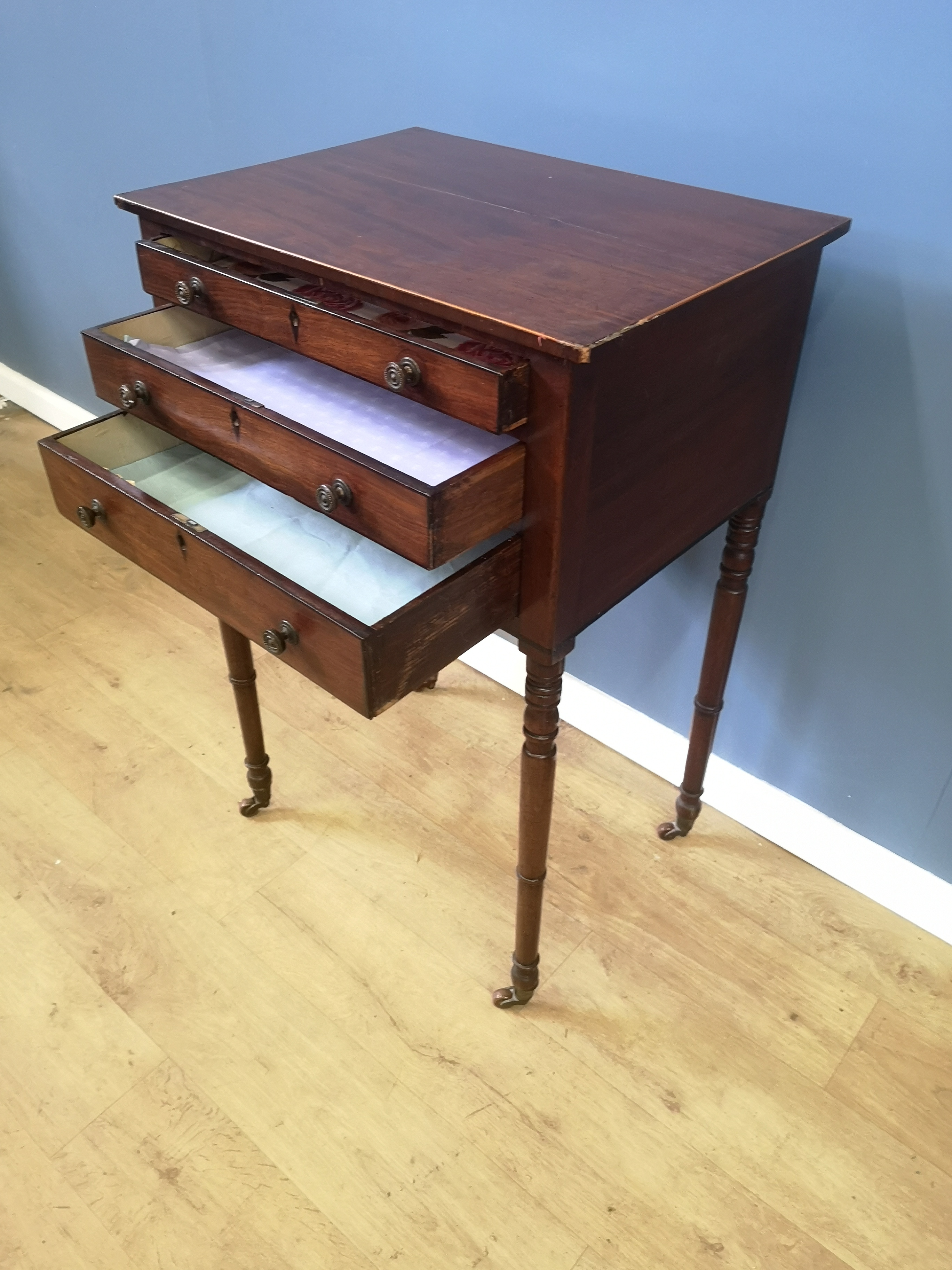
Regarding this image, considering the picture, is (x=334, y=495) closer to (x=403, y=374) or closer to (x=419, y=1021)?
(x=403, y=374)

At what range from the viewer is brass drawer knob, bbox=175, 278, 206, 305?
1010 mm

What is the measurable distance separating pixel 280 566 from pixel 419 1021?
62cm

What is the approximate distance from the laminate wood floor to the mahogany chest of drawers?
237 millimetres

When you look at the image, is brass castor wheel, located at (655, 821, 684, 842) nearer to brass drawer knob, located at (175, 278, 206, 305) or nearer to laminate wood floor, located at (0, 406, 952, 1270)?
laminate wood floor, located at (0, 406, 952, 1270)

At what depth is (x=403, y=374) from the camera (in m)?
0.84

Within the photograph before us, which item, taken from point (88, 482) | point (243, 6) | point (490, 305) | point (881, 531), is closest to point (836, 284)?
point (881, 531)

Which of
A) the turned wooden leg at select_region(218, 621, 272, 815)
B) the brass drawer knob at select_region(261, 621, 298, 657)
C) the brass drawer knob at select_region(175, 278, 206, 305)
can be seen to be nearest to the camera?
the brass drawer knob at select_region(261, 621, 298, 657)

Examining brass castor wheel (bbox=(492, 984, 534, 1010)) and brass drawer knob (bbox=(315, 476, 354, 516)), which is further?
brass castor wheel (bbox=(492, 984, 534, 1010))

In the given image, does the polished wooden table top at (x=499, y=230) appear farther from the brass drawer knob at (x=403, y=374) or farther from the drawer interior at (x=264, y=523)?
the drawer interior at (x=264, y=523)

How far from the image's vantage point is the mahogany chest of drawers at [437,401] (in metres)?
0.82

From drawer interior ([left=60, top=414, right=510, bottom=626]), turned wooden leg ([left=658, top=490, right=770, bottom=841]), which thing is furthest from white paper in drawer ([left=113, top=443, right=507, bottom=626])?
turned wooden leg ([left=658, top=490, right=770, bottom=841])

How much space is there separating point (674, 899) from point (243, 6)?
4.81 ft

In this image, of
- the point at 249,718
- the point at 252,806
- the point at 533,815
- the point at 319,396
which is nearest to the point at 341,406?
the point at 319,396

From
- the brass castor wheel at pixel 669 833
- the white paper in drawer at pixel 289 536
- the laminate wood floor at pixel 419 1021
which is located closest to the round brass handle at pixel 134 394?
the white paper in drawer at pixel 289 536
